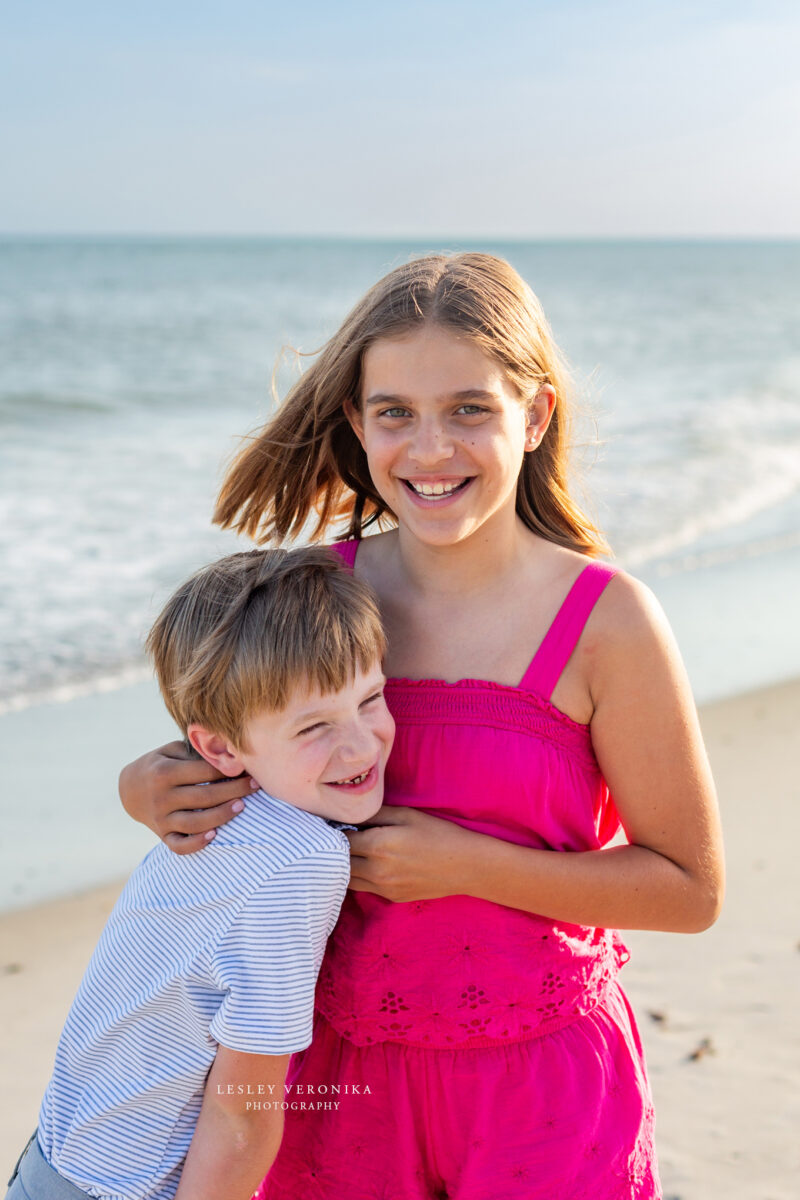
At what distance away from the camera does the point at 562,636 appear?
1.99m

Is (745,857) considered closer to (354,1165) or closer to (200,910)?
(354,1165)

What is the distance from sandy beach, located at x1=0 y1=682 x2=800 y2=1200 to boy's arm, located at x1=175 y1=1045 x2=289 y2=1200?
161 centimetres

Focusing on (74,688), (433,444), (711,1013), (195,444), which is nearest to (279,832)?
(433,444)

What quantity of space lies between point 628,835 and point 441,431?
0.75 metres

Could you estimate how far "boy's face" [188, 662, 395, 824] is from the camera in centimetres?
184

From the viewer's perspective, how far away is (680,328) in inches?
1230

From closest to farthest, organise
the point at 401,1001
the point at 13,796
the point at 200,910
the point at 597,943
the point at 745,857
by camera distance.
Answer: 1. the point at 200,910
2. the point at 401,1001
3. the point at 597,943
4. the point at 745,857
5. the point at 13,796

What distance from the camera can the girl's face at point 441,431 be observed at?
2.02 metres

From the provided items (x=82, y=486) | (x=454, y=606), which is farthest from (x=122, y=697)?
(x=82, y=486)

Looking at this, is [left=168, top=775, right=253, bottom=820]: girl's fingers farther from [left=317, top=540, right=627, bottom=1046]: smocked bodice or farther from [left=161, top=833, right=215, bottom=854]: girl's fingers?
[left=317, top=540, right=627, bottom=1046]: smocked bodice

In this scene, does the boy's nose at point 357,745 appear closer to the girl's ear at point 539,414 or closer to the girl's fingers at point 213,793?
the girl's fingers at point 213,793

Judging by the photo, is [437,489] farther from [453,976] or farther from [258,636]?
[453,976]

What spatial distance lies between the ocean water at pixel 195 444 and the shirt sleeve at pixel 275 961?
3.44ft

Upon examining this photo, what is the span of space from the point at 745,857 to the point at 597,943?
2.67 m
